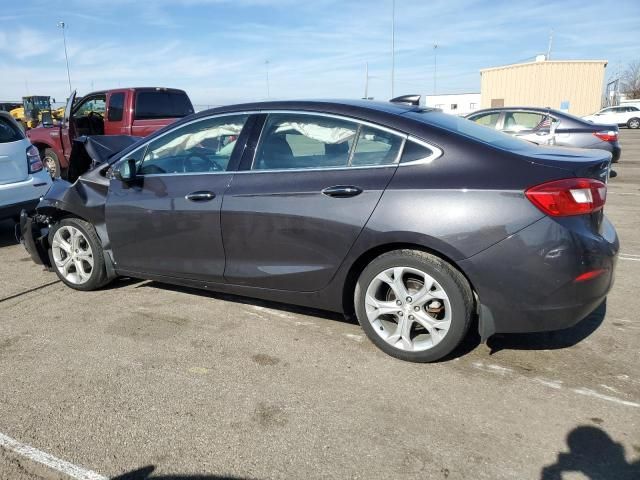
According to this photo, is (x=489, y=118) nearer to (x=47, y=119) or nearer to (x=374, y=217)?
(x=374, y=217)

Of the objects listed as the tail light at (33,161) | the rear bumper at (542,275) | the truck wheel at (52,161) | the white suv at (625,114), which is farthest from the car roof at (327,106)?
the white suv at (625,114)

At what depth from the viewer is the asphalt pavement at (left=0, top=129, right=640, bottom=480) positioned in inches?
93.0

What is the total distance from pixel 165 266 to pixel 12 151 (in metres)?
3.58

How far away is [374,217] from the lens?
3.11m

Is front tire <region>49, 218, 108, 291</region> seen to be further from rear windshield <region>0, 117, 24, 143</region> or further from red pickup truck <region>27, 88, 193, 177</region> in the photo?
red pickup truck <region>27, 88, 193, 177</region>

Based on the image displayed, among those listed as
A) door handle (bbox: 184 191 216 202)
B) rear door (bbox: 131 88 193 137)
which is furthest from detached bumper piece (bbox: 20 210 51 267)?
rear door (bbox: 131 88 193 137)

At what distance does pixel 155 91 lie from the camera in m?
10.4

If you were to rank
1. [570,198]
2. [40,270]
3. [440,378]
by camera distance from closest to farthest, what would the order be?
1. [570,198]
2. [440,378]
3. [40,270]

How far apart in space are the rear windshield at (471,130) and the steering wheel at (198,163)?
1457 mm

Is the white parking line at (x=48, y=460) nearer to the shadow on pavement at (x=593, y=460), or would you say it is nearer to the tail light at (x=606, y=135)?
the shadow on pavement at (x=593, y=460)

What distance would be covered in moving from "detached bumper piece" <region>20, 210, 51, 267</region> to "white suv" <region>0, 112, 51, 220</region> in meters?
1.57

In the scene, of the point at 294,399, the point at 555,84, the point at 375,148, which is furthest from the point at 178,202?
the point at 555,84

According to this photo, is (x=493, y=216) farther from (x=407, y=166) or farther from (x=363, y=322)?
(x=363, y=322)

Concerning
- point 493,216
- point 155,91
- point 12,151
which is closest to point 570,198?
point 493,216
